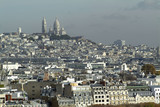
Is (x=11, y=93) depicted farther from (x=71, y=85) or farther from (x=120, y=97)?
(x=120, y=97)

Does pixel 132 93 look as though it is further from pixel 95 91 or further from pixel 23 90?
pixel 23 90

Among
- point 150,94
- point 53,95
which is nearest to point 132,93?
point 150,94

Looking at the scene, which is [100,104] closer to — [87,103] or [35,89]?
[87,103]

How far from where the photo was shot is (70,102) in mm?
51062

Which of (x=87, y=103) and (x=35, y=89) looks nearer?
(x=87, y=103)

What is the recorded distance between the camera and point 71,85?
175ft

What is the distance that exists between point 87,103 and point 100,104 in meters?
0.83

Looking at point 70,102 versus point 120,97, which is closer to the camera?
point 70,102

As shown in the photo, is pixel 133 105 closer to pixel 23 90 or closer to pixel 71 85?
pixel 71 85

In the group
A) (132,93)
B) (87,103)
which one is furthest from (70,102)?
(132,93)

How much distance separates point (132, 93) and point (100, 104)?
4627 mm

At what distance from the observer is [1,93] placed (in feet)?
173

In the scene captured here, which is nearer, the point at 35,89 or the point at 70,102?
the point at 70,102

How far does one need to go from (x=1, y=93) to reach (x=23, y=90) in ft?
15.3
